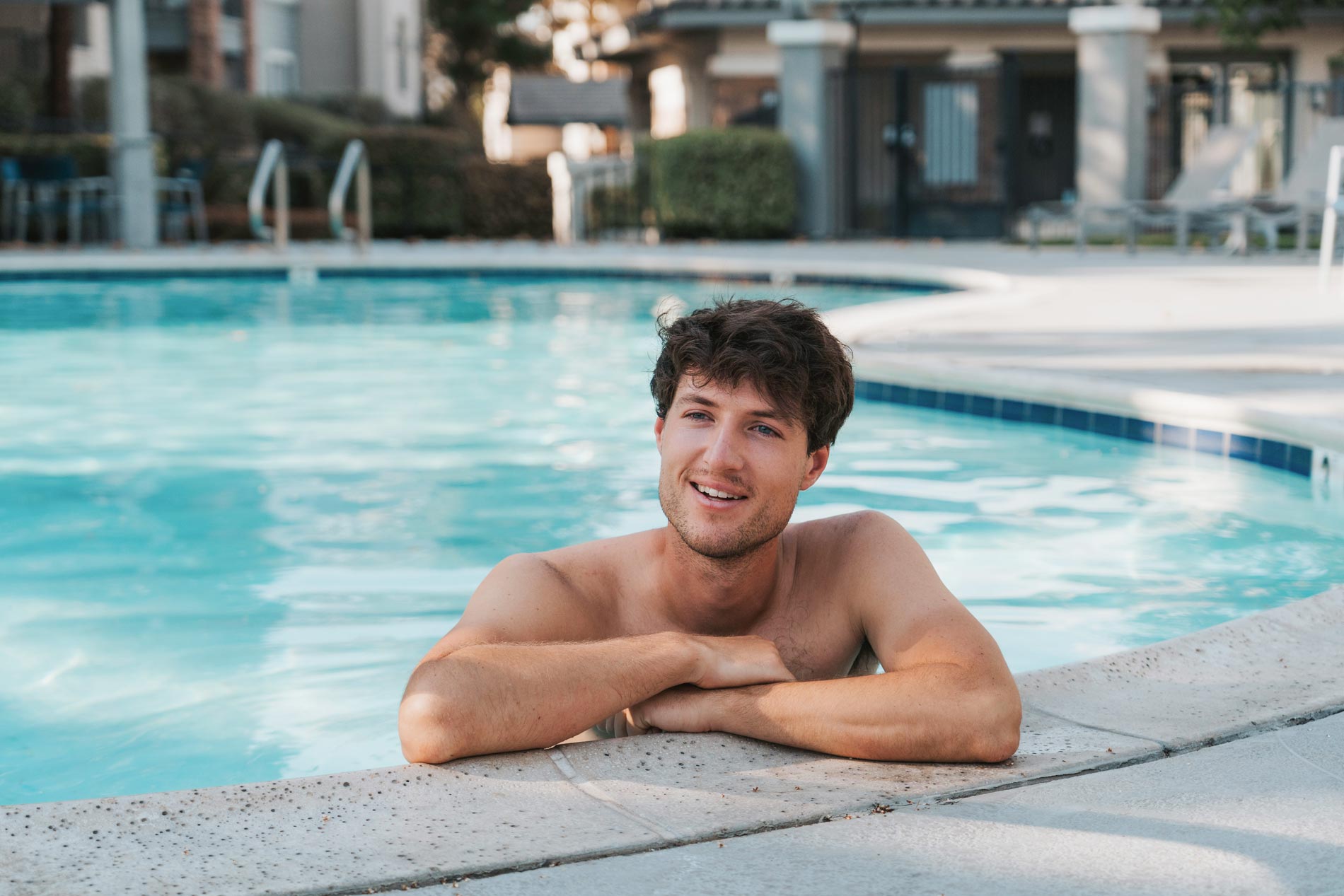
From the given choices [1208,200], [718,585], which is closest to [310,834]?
[718,585]

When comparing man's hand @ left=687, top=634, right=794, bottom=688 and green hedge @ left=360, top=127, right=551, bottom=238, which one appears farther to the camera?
green hedge @ left=360, top=127, right=551, bottom=238

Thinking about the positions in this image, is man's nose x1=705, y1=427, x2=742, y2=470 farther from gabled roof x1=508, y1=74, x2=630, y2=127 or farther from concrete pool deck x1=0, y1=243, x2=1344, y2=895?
gabled roof x1=508, y1=74, x2=630, y2=127

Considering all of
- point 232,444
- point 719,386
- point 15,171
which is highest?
point 15,171

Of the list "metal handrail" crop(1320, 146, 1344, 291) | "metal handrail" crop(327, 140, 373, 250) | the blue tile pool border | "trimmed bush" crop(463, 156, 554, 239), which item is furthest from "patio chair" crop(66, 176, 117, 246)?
"metal handrail" crop(1320, 146, 1344, 291)

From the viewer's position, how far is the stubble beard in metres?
2.62

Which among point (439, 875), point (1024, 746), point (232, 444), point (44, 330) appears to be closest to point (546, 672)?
point (439, 875)

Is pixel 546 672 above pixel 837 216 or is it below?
below

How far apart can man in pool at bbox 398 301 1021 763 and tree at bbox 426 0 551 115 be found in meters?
31.6

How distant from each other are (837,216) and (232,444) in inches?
533

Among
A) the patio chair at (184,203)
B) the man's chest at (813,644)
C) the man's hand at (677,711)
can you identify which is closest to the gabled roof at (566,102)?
the patio chair at (184,203)

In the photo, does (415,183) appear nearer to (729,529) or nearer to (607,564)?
(607,564)

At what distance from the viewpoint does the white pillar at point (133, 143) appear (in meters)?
17.2

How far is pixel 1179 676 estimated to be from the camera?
2807mm

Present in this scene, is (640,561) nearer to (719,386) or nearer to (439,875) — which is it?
(719,386)
